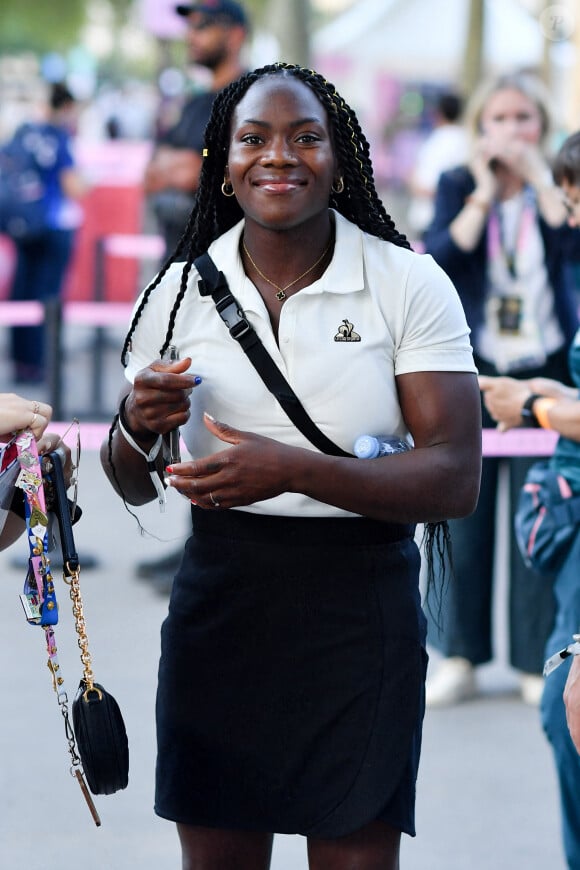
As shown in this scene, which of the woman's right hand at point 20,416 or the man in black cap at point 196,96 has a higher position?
the man in black cap at point 196,96

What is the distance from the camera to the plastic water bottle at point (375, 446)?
2.51 meters

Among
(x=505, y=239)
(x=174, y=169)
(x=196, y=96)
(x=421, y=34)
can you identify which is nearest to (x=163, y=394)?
(x=505, y=239)

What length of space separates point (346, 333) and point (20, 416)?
24.9 inches

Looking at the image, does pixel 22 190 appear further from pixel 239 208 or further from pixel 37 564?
pixel 37 564

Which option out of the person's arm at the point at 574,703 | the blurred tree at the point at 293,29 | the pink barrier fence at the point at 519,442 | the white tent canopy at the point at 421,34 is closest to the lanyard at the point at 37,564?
the person's arm at the point at 574,703

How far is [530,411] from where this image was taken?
3.88m

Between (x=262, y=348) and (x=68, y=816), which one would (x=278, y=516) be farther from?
(x=68, y=816)

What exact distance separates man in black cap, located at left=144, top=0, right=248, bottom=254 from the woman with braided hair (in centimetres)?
346

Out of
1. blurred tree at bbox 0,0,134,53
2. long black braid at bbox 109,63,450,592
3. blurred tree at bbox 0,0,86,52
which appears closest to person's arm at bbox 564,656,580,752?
long black braid at bbox 109,63,450,592

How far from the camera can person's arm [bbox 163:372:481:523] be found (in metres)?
2.38

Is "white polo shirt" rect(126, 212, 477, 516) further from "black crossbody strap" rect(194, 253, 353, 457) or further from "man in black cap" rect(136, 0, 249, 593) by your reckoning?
"man in black cap" rect(136, 0, 249, 593)

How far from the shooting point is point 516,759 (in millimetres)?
4836

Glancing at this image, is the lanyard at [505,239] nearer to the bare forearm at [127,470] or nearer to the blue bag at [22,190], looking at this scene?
the bare forearm at [127,470]

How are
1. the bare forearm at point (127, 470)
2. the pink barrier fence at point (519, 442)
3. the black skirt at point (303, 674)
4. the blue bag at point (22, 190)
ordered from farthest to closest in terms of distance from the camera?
1. the blue bag at point (22, 190)
2. the pink barrier fence at point (519, 442)
3. the bare forearm at point (127, 470)
4. the black skirt at point (303, 674)
